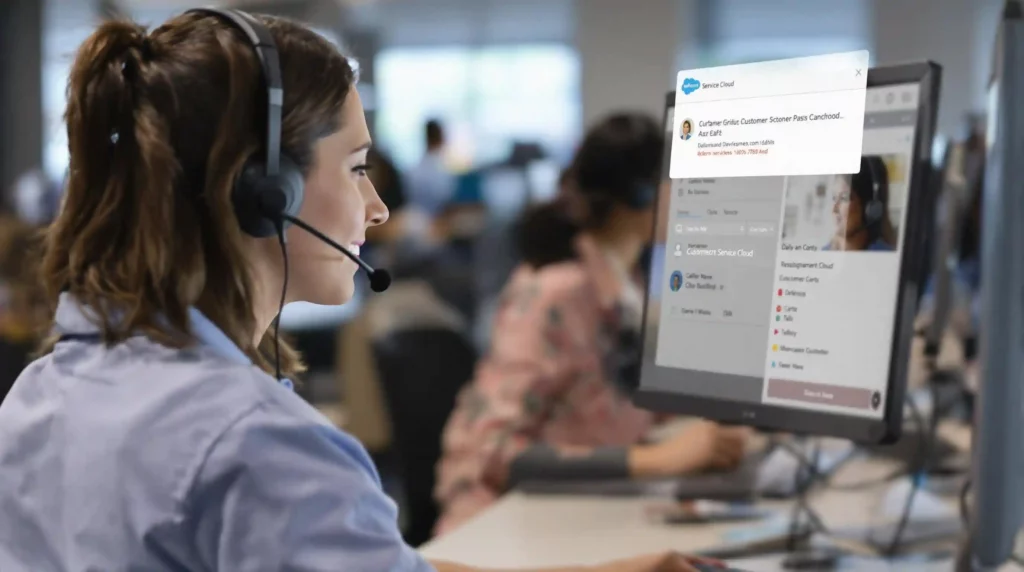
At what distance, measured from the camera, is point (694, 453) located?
163cm

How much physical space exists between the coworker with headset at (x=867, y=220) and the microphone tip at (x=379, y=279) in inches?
15.9

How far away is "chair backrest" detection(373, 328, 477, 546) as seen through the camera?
194cm

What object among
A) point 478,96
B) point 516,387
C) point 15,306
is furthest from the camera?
point 478,96

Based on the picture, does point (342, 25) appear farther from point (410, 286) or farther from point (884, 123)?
point (884, 123)

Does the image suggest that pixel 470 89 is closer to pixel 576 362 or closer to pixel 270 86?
pixel 576 362

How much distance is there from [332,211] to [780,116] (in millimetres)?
383

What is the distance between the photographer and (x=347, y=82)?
0.85m

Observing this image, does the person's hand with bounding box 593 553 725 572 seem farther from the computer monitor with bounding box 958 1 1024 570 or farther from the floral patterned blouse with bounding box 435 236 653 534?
the floral patterned blouse with bounding box 435 236 653 534

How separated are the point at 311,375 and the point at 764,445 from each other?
8.18ft

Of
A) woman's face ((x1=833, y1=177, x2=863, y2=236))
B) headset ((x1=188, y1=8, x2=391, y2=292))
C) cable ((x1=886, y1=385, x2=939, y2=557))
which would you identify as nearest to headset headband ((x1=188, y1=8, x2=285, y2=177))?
headset ((x1=188, y1=8, x2=391, y2=292))

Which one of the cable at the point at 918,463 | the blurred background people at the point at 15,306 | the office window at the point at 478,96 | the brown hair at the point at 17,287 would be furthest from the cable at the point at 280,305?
the office window at the point at 478,96

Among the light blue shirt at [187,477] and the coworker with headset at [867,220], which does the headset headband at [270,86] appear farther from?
the coworker with headset at [867,220]

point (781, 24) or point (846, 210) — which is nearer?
point (846, 210)

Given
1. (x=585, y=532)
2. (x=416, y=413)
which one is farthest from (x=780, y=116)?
(x=416, y=413)
